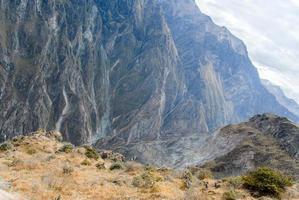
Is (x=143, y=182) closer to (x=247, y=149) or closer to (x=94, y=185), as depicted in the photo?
(x=94, y=185)

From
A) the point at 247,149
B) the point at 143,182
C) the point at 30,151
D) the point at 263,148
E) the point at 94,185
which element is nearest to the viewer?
the point at 94,185

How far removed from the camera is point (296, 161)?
123250 millimetres

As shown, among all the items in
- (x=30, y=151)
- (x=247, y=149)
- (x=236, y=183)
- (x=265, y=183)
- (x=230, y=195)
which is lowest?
(x=247, y=149)

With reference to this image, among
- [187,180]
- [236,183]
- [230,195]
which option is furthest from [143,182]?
[236,183]

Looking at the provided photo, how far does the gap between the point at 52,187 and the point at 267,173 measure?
14404 millimetres

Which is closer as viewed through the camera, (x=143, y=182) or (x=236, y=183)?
(x=143, y=182)

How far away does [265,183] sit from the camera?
30141 mm

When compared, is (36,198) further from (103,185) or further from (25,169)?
(25,169)

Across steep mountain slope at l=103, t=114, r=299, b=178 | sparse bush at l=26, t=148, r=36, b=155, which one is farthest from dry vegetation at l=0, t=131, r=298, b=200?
steep mountain slope at l=103, t=114, r=299, b=178

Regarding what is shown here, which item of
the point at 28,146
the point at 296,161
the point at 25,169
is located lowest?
the point at 296,161

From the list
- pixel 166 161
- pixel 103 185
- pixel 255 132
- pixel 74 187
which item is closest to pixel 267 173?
pixel 103 185

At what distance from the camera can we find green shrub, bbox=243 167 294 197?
2964cm

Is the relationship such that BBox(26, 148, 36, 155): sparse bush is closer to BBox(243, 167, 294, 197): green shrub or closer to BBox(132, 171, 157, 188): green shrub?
BBox(132, 171, 157, 188): green shrub

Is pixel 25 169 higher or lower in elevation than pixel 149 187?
lower
